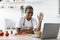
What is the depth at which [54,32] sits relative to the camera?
188 cm

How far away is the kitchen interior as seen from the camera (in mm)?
4445

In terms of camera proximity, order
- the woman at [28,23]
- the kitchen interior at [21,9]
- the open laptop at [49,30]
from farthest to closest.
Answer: the kitchen interior at [21,9] < the woman at [28,23] < the open laptop at [49,30]

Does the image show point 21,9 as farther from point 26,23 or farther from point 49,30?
point 49,30

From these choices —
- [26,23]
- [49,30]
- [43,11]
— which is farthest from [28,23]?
[43,11]

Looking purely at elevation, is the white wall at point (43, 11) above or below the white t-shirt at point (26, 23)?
above

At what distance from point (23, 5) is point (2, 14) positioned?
73 cm

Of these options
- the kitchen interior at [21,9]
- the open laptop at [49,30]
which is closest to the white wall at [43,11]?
the kitchen interior at [21,9]

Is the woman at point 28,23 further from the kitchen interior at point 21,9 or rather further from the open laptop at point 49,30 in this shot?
the kitchen interior at point 21,9

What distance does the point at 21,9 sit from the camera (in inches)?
179

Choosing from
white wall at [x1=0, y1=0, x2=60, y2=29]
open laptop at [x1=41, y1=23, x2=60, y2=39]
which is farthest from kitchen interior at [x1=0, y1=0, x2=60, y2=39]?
open laptop at [x1=41, y1=23, x2=60, y2=39]

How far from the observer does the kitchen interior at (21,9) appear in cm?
445

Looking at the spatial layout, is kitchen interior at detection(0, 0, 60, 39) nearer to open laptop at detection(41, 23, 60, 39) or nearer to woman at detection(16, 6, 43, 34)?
woman at detection(16, 6, 43, 34)

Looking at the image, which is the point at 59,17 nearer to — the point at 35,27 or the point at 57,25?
the point at 35,27

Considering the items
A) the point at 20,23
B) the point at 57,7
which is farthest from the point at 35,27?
the point at 57,7
